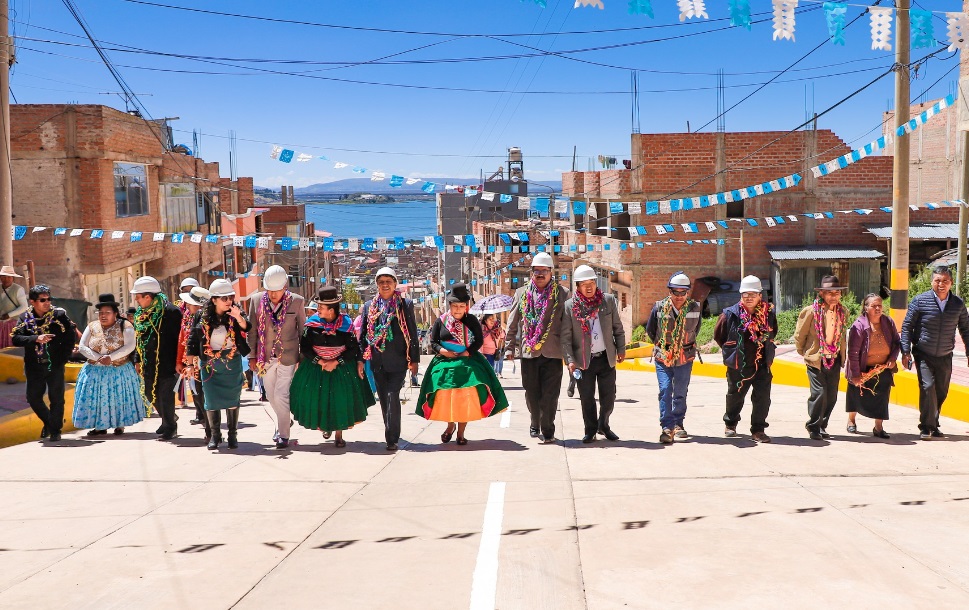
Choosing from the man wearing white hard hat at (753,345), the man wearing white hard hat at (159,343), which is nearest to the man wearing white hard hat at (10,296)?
the man wearing white hard hat at (159,343)

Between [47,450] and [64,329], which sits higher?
[64,329]

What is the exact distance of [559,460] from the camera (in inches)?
330

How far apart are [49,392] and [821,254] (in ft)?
85.4

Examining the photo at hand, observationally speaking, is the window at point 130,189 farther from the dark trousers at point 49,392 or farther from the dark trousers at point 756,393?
the dark trousers at point 756,393

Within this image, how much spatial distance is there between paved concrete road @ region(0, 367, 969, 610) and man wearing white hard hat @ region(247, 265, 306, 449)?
51 centimetres

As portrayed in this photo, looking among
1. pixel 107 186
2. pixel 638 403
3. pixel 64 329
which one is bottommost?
pixel 638 403

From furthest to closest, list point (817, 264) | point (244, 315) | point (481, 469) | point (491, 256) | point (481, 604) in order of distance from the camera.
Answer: point (491, 256), point (817, 264), point (244, 315), point (481, 469), point (481, 604)

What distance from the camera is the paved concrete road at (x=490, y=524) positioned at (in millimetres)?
4852

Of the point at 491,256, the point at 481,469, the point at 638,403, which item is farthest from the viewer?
the point at 491,256

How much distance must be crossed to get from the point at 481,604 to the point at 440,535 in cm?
129

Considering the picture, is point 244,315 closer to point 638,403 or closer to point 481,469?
point 481,469

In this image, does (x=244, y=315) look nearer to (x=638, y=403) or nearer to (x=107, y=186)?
(x=638, y=403)

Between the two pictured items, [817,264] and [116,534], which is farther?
[817,264]

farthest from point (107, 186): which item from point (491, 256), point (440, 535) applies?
point (491, 256)
